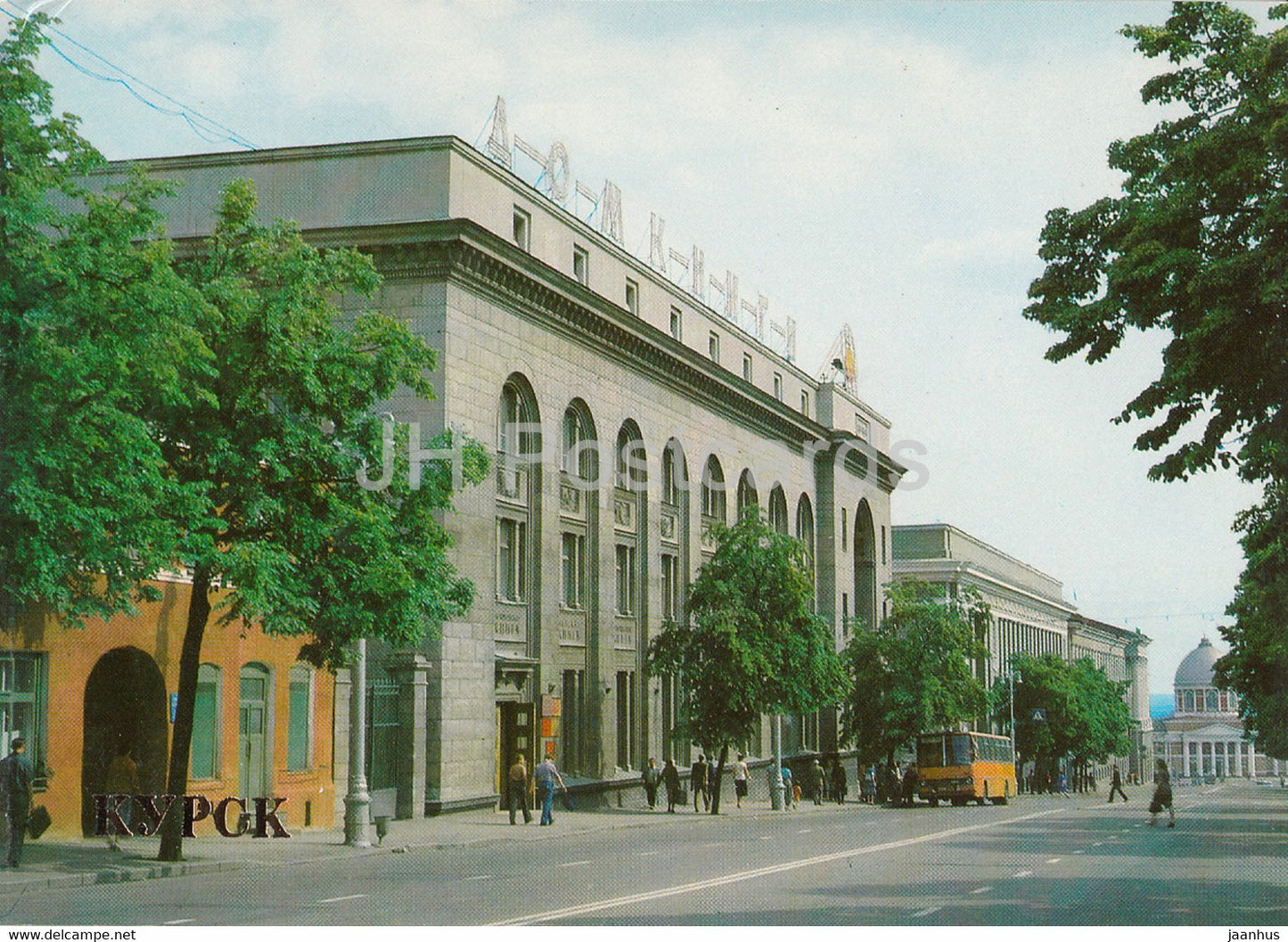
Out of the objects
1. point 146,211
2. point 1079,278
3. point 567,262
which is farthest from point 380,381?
point 567,262

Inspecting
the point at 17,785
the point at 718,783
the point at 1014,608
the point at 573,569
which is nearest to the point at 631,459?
the point at 573,569

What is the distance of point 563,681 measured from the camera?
165 ft

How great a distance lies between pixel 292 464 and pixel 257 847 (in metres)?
7.46

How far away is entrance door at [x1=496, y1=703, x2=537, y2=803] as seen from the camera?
46.4 metres

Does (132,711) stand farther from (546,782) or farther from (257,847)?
(546,782)

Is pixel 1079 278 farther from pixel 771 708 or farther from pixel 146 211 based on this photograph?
pixel 771 708

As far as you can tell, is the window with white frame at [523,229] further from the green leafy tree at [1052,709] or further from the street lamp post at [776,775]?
the green leafy tree at [1052,709]

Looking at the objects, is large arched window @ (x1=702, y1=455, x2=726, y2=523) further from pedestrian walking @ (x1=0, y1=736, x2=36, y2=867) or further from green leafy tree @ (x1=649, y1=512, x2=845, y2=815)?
pedestrian walking @ (x1=0, y1=736, x2=36, y2=867)

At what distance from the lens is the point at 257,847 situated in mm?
29219

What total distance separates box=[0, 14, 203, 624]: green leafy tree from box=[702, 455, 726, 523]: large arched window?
40.4 m

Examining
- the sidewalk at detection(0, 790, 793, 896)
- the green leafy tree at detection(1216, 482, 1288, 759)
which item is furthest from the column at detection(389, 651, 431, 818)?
the green leafy tree at detection(1216, 482, 1288, 759)

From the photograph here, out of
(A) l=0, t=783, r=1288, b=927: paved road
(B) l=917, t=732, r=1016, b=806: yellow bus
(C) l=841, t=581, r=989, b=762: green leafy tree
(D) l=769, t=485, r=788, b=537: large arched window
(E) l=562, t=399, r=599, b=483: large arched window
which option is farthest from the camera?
(D) l=769, t=485, r=788, b=537: large arched window

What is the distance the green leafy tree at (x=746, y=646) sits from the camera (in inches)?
1964

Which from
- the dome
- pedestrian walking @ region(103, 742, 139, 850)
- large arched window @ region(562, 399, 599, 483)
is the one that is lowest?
pedestrian walking @ region(103, 742, 139, 850)
